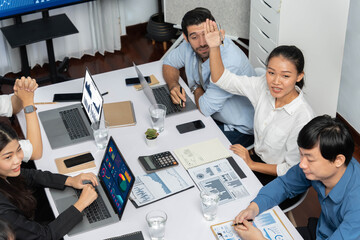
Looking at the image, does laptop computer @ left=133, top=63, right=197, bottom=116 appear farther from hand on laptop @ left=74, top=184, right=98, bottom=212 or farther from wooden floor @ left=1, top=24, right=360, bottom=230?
wooden floor @ left=1, top=24, right=360, bottom=230

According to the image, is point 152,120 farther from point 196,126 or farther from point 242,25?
point 242,25

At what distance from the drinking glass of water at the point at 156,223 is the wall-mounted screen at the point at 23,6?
2.58 m

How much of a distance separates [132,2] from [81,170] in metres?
2.93

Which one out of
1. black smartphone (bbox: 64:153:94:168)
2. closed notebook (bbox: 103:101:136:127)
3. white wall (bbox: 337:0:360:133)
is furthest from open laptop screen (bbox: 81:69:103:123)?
white wall (bbox: 337:0:360:133)

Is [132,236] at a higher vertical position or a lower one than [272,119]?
lower

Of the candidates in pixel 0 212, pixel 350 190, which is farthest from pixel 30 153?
pixel 350 190

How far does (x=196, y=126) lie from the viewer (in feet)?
9.57

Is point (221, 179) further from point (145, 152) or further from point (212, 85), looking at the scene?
point (212, 85)

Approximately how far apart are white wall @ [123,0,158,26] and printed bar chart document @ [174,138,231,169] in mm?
2787

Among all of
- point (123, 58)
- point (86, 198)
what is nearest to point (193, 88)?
point (86, 198)

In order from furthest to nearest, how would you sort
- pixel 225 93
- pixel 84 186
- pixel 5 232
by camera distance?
1. pixel 225 93
2. pixel 84 186
3. pixel 5 232

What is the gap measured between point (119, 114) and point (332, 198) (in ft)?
4.38

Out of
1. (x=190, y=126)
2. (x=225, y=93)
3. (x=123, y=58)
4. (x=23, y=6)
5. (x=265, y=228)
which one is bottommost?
(x=123, y=58)

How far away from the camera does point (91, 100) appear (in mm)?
2951
